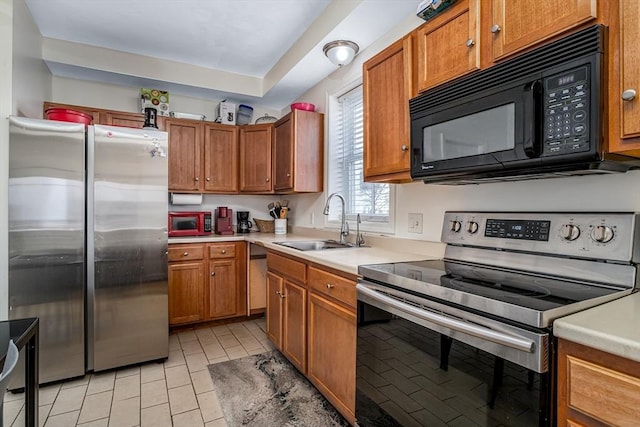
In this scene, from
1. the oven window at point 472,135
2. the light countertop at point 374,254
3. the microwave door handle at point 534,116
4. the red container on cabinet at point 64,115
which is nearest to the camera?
the microwave door handle at point 534,116

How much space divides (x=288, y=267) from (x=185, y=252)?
4.30ft

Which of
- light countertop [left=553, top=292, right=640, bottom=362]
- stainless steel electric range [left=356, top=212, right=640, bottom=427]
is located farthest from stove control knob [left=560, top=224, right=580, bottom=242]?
light countertop [left=553, top=292, right=640, bottom=362]

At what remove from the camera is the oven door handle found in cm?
87

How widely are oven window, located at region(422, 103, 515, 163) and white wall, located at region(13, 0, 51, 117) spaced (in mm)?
2669

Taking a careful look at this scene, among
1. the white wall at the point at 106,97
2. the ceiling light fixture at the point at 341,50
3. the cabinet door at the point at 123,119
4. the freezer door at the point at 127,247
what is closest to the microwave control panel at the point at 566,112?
→ the ceiling light fixture at the point at 341,50

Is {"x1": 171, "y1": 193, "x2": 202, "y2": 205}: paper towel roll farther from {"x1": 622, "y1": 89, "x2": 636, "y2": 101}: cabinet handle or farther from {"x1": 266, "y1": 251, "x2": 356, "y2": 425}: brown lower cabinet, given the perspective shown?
{"x1": 622, "y1": 89, "x2": 636, "y2": 101}: cabinet handle

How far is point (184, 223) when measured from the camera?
341cm

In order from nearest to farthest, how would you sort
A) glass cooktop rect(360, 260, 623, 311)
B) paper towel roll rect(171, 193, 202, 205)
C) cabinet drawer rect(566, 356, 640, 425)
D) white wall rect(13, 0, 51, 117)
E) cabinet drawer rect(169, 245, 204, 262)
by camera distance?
cabinet drawer rect(566, 356, 640, 425) → glass cooktop rect(360, 260, 623, 311) → white wall rect(13, 0, 51, 117) → cabinet drawer rect(169, 245, 204, 262) → paper towel roll rect(171, 193, 202, 205)

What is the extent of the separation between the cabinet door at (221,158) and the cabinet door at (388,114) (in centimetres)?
207

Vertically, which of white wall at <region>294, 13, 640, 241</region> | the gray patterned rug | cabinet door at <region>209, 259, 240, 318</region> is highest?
white wall at <region>294, 13, 640, 241</region>

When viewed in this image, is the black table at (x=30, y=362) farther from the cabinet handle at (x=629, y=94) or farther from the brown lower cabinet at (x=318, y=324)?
the cabinet handle at (x=629, y=94)

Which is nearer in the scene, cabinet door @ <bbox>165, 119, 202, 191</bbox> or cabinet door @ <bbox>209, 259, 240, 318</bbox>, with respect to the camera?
cabinet door @ <bbox>209, 259, 240, 318</bbox>

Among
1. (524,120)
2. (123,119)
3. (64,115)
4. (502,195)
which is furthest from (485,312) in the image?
(123,119)

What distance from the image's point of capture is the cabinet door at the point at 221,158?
141 inches
